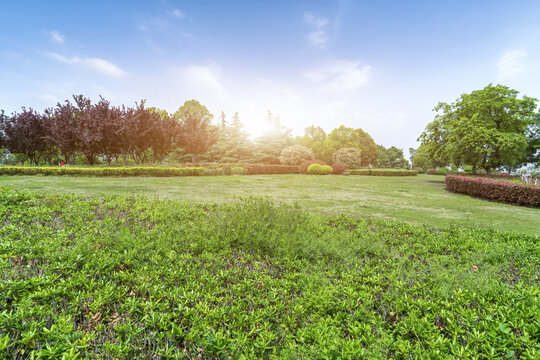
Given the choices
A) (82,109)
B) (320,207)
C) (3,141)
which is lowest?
(320,207)

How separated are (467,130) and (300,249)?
2145cm

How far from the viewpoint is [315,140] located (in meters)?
52.5

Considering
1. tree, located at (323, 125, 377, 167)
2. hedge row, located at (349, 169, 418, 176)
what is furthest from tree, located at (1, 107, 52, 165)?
tree, located at (323, 125, 377, 167)

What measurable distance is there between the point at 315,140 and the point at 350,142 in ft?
25.0

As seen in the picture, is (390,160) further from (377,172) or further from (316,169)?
(316,169)

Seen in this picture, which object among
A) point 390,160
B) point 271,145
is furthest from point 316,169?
point 390,160

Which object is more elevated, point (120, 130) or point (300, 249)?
point (120, 130)

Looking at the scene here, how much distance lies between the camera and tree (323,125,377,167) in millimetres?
45244

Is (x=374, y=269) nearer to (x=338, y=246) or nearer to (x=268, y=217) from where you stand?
(x=338, y=246)

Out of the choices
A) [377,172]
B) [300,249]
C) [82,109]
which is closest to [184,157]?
[82,109]

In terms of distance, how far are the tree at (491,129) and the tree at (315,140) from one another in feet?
85.8

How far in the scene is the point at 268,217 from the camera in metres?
4.58

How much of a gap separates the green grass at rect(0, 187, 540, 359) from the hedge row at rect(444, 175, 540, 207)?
7.83 metres

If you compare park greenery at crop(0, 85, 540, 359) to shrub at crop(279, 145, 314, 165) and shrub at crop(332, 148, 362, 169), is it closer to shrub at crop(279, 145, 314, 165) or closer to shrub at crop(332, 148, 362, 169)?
shrub at crop(279, 145, 314, 165)
